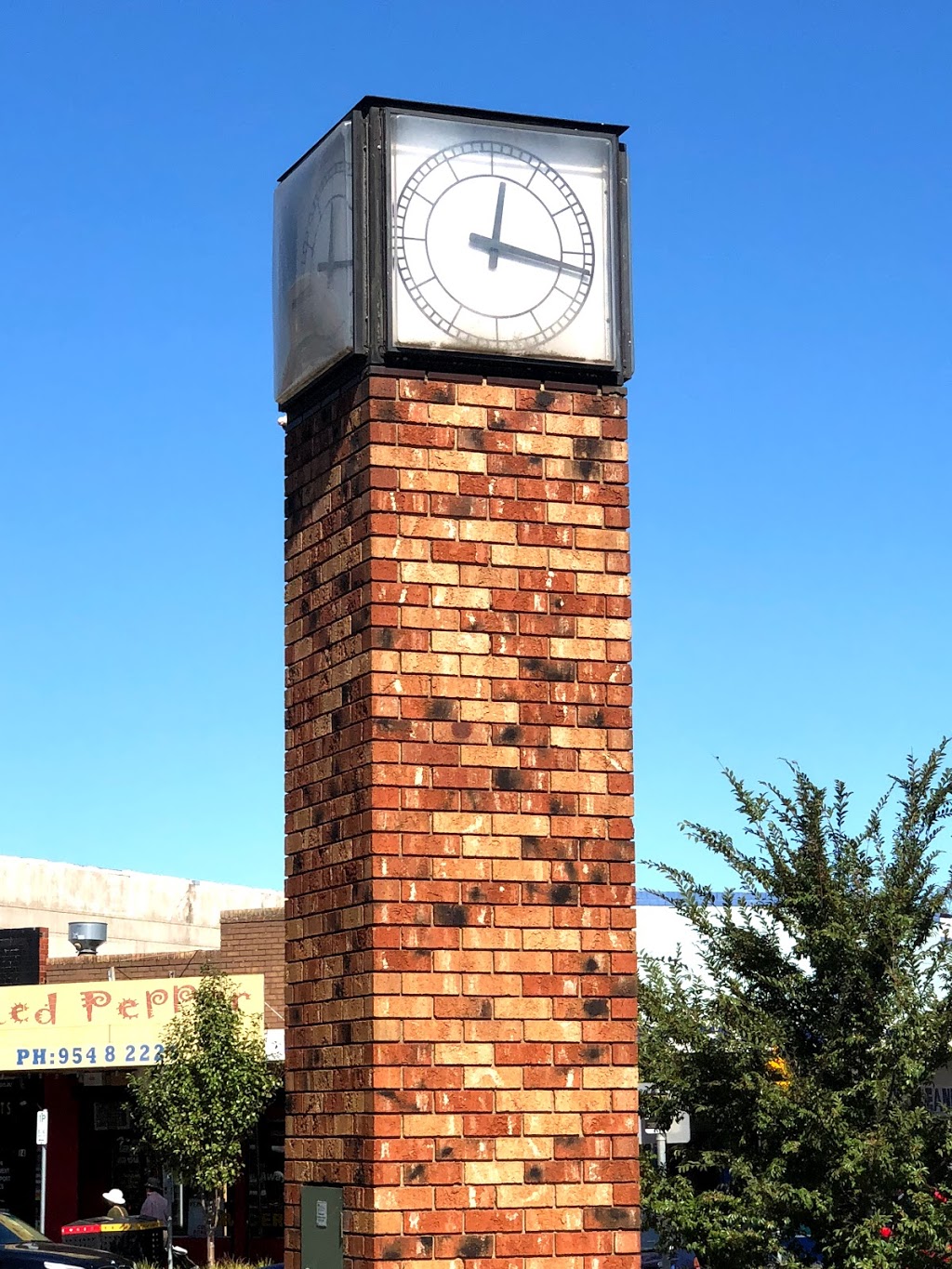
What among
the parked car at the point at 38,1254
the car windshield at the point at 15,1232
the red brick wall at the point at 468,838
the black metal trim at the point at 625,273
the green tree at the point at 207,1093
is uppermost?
the black metal trim at the point at 625,273

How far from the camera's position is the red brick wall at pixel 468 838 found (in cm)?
635

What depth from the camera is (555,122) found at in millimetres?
7195

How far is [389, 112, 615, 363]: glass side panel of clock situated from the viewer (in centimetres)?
693

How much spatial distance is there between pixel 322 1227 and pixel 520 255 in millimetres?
3476

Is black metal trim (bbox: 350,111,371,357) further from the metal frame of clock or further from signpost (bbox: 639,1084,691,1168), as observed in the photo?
signpost (bbox: 639,1084,691,1168)

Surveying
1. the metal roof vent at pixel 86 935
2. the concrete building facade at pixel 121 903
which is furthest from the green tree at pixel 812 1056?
the concrete building facade at pixel 121 903

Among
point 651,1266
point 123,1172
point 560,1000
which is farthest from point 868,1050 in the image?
point 123,1172

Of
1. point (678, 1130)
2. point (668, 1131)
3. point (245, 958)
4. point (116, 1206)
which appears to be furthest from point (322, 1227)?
point (245, 958)

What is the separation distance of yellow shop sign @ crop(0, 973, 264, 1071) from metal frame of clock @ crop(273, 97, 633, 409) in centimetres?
1939

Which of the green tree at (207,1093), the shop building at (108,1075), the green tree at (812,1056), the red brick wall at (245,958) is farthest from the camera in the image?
the red brick wall at (245,958)

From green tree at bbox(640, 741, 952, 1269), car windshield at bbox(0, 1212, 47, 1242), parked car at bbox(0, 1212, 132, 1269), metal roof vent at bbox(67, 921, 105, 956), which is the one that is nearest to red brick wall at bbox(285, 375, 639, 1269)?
green tree at bbox(640, 741, 952, 1269)

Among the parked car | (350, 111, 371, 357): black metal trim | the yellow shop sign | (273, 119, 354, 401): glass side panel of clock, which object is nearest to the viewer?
(350, 111, 371, 357): black metal trim

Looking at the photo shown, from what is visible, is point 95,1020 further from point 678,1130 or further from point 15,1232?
point 678,1130

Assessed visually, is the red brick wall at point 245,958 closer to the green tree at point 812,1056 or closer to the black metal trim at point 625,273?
the green tree at point 812,1056
